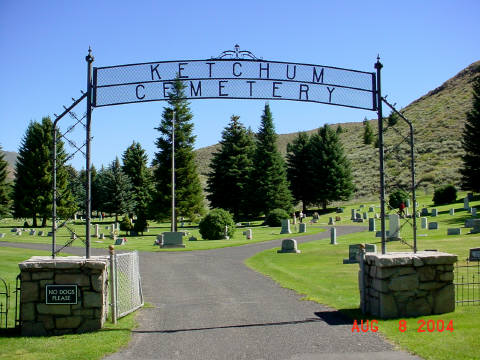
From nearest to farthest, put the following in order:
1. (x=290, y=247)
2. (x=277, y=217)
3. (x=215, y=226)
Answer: (x=290, y=247) < (x=215, y=226) < (x=277, y=217)

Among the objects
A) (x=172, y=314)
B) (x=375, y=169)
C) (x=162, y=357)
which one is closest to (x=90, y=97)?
(x=172, y=314)

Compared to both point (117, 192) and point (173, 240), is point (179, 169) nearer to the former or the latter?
point (117, 192)

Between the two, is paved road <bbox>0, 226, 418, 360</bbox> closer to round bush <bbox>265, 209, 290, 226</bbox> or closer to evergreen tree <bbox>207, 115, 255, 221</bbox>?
round bush <bbox>265, 209, 290, 226</bbox>

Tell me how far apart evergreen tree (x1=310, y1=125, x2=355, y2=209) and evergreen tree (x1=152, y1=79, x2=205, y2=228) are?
692 inches

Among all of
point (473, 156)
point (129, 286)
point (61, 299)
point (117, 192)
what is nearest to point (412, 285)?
point (129, 286)

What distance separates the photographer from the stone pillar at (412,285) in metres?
8.53

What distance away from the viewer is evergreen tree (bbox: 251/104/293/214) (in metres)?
59.7

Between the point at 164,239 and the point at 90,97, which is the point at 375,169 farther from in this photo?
the point at 90,97

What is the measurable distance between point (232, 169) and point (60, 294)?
56.1 meters

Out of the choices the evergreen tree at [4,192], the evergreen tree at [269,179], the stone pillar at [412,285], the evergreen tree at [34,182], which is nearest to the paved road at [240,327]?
the stone pillar at [412,285]

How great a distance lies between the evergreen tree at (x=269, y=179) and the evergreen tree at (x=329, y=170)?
456 centimetres

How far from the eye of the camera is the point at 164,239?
97.8 ft

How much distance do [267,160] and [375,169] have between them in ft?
89.2
